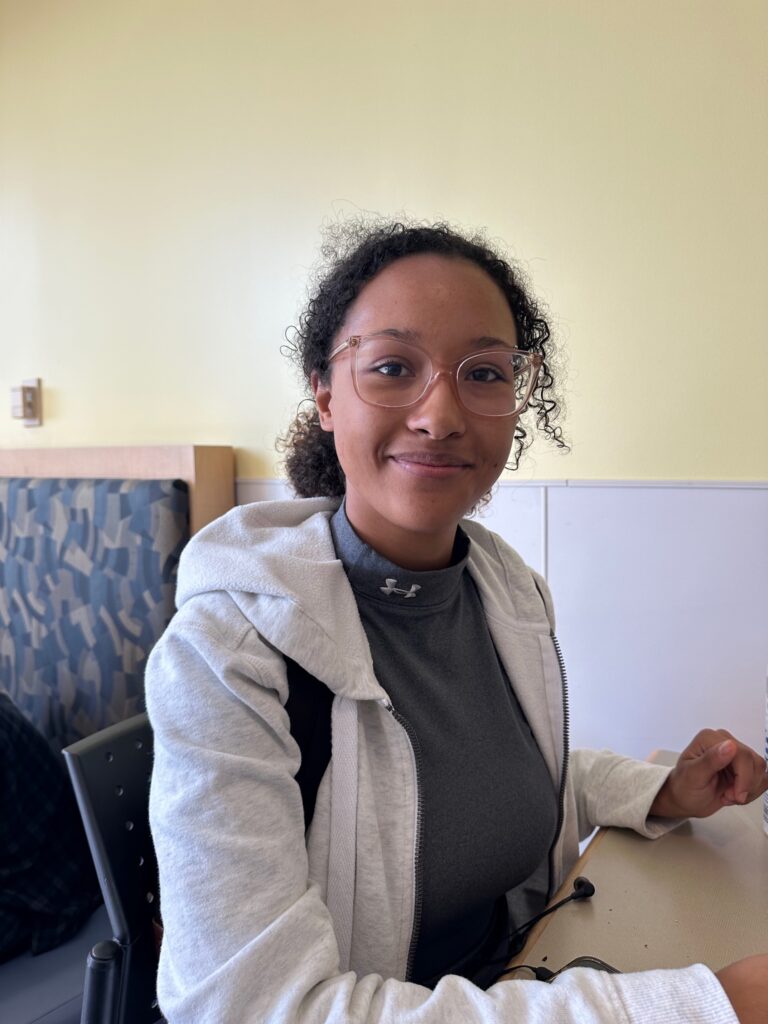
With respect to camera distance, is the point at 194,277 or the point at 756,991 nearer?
the point at 756,991

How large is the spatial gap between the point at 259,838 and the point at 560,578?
1.08 meters

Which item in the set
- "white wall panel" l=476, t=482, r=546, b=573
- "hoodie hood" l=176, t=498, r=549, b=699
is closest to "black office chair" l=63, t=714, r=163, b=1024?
"hoodie hood" l=176, t=498, r=549, b=699

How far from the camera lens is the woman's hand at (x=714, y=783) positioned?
0.87m

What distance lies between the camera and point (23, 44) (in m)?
2.50

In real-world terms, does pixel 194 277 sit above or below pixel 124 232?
below

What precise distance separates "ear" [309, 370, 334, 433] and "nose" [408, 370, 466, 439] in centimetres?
17

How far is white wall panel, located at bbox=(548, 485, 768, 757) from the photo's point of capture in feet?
4.42

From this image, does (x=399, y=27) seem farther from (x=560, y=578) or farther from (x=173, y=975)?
(x=173, y=975)

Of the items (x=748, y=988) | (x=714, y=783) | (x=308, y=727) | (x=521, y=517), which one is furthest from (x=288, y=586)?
Answer: (x=521, y=517)

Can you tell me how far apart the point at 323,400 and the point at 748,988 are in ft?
2.40

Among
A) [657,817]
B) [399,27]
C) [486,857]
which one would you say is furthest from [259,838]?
[399,27]

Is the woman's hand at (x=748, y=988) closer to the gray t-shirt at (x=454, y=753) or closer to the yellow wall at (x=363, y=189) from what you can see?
the gray t-shirt at (x=454, y=753)

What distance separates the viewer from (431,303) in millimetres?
791

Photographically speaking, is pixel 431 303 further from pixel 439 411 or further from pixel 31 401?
pixel 31 401
